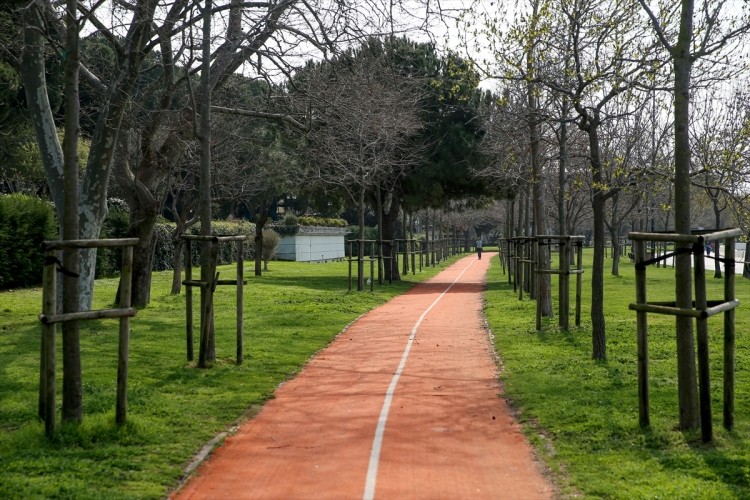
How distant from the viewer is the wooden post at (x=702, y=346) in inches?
325

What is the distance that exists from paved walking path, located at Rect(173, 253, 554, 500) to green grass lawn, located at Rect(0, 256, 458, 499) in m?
0.43

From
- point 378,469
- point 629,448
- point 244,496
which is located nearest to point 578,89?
point 629,448

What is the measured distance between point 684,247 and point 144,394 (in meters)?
6.65

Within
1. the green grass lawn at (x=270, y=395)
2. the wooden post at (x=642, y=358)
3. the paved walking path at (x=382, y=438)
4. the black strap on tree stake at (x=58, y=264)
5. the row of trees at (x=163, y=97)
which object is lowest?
the paved walking path at (x=382, y=438)

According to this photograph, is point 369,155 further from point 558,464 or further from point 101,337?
point 558,464

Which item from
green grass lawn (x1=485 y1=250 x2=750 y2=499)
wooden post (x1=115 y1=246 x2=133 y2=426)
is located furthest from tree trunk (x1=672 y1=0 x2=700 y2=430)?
wooden post (x1=115 y1=246 x2=133 y2=426)

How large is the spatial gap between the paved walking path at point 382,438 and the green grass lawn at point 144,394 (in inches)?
17.1

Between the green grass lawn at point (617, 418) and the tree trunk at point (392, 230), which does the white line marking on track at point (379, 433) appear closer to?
the green grass lawn at point (617, 418)

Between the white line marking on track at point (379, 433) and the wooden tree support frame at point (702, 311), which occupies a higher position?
the wooden tree support frame at point (702, 311)

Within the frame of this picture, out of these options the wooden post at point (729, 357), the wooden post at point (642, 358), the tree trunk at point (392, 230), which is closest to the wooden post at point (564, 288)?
the wooden post at point (642, 358)

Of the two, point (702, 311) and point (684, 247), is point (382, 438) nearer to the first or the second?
point (702, 311)

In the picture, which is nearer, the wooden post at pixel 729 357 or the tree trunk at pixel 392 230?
the wooden post at pixel 729 357

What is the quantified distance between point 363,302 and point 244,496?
1976 centimetres

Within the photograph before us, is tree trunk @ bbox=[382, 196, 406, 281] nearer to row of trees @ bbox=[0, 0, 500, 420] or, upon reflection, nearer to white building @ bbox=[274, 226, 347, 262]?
row of trees @ bbox=[0, 0, 500, 420]
